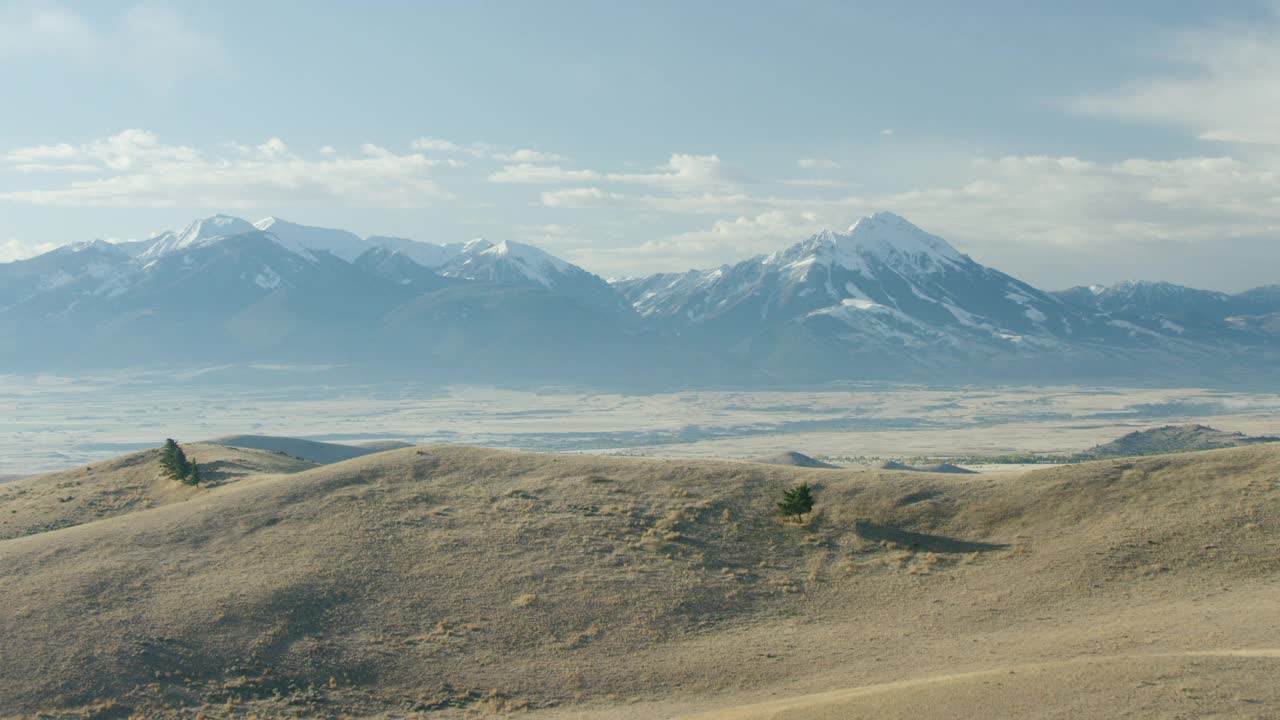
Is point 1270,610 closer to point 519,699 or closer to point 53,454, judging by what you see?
point 519,699

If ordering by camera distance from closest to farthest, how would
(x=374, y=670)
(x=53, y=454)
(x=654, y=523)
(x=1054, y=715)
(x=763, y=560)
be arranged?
(x=1054, y=715) < (x=374, y=670) < (x=763, y=560) < (x=654, y=523) < (x=53, y=454)

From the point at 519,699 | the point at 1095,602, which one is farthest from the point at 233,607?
the point at 1095,602

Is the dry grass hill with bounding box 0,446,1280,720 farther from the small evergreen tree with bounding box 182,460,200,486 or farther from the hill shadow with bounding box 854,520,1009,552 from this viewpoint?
the small evergreen tree with bounding box 182,460,200,486

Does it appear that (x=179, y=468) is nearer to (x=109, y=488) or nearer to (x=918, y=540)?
(x=109, y=488)

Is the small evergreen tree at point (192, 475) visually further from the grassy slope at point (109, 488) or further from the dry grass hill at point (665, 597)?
the dry grass hill at point (665, 597)

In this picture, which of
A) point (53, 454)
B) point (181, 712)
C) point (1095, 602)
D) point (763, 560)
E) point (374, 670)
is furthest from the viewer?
point (53, 454)

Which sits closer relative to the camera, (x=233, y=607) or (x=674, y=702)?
(x=674, y=702)
